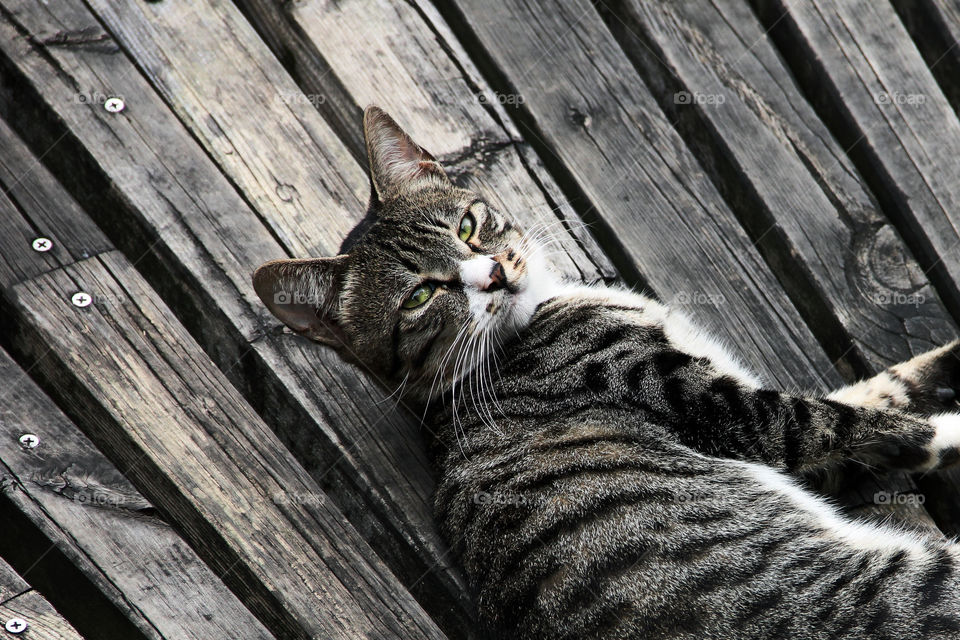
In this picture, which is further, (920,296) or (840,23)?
(840,23)

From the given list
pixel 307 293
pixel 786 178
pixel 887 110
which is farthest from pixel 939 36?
pixel 307 293

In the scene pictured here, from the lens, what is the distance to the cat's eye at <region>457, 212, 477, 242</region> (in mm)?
3062

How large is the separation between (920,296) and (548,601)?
192 cm

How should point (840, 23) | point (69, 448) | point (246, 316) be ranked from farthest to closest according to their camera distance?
point (840, 23) < point (246, 316) < point (69, 448)

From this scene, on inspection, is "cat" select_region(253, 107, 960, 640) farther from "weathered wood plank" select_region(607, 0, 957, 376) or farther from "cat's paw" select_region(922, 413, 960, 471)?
"weathered wood plank" select_region(607, 0, 957, 376)

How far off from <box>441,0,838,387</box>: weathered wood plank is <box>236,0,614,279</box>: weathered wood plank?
0.12 meters

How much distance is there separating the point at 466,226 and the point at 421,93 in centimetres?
67

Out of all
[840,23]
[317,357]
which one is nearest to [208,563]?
[317,357]

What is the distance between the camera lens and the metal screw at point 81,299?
2.72 metres

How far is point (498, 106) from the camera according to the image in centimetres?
338

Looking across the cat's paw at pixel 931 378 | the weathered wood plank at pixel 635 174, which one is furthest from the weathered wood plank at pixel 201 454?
the cat's paw at pixel 931 378

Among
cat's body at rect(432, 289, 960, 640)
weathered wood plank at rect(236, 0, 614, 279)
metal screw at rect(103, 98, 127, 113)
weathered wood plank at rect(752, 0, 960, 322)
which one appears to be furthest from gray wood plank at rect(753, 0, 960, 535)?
metal screw at rect(103, 98, 127, 113)

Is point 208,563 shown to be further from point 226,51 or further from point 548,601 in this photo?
point 226,51

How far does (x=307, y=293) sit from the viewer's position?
8.87ft
